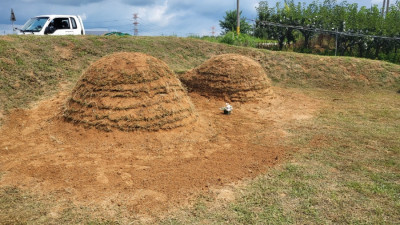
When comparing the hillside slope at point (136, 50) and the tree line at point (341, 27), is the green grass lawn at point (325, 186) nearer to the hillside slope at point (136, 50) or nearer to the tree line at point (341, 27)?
the hillside slope at point (136, 50)

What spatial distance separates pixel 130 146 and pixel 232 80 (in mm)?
5664

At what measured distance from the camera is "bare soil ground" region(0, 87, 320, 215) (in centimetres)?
504

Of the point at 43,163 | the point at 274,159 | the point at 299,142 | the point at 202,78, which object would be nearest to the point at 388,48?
the point at 202,78

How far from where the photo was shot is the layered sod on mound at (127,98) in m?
7.21

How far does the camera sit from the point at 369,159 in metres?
6.44

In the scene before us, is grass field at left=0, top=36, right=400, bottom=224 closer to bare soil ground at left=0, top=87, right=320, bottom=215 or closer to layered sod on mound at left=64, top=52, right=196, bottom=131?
bare soil ground at left=0, top=87, right=320, bottom=215

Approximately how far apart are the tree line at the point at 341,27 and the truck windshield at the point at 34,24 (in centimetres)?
1506

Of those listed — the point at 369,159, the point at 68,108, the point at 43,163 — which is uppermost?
the point at 68,108

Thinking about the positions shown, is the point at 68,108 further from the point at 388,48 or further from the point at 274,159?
the point at 388,48

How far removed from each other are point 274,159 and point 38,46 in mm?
11351

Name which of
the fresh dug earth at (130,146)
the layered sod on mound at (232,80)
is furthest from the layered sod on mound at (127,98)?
the layered sod on mound at (232,80)

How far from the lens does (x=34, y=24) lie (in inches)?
622

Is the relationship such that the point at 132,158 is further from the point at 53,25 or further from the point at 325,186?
the point at 53,25

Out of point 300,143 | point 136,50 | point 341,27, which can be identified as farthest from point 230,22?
point 300,143
